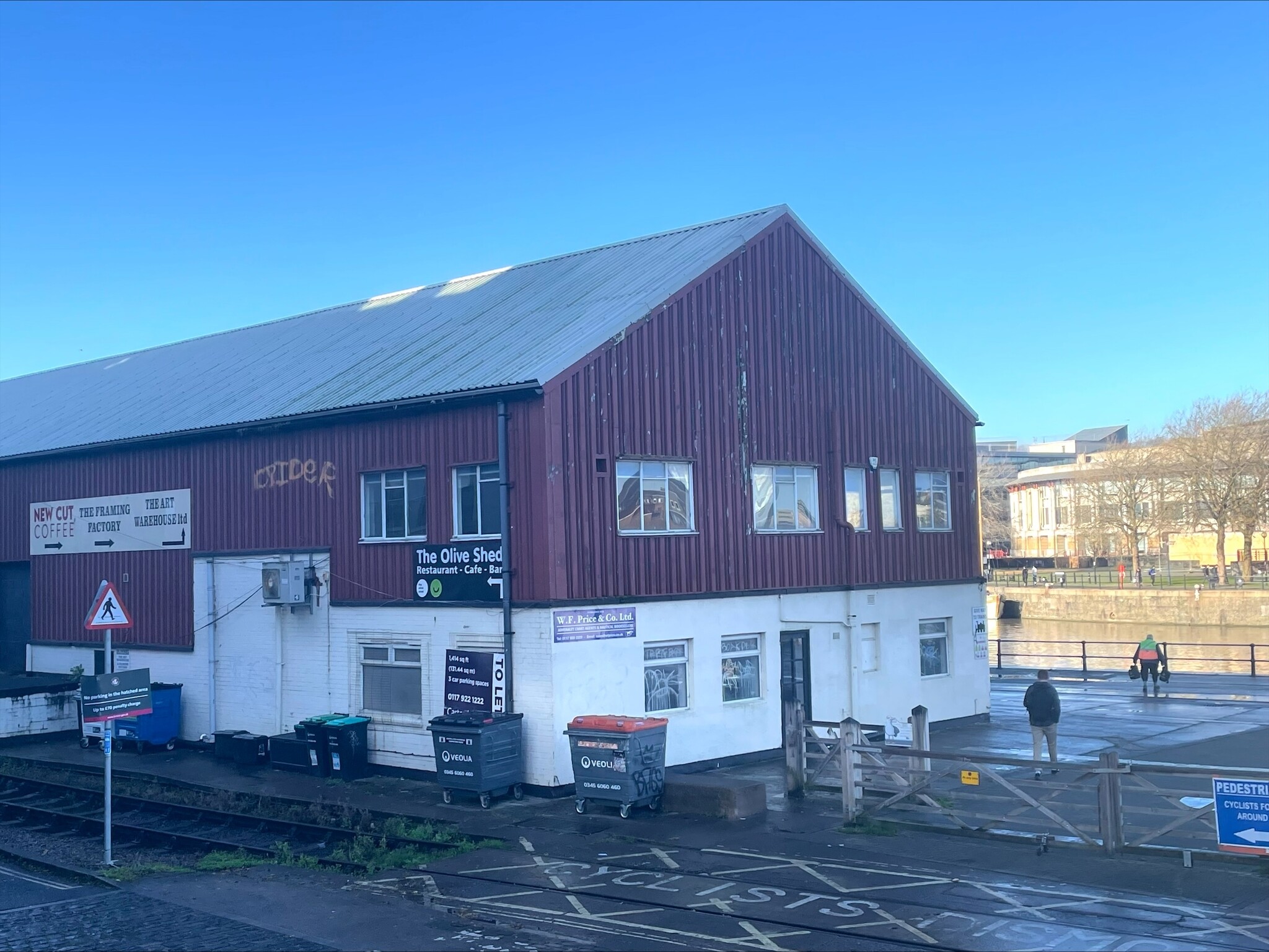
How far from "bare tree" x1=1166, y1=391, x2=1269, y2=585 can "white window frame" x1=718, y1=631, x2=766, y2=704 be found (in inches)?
1984

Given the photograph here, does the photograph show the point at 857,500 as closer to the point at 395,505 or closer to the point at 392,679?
the point at 395,505

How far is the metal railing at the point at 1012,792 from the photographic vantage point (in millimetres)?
12508

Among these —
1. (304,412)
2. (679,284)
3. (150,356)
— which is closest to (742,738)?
(679,284)

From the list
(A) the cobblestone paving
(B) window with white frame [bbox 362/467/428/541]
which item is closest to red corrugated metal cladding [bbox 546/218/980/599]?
(B) window with white frame [bbox 362/467/428/541]

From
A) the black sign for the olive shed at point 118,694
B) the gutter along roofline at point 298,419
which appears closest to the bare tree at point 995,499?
the gutter along roofline at point 298,419

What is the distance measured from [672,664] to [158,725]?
36.4ft

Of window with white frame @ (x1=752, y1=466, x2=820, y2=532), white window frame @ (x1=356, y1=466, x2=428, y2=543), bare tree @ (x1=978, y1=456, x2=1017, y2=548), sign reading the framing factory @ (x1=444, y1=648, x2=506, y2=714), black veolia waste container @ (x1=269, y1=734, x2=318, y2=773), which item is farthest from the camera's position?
bare tree @ (x1=978, y1=456, x2=1017, y2=548)

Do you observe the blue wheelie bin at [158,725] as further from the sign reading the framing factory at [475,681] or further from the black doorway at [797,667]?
the black doorway at [797,667]

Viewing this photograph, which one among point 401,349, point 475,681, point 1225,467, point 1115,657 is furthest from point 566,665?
point 1225,467

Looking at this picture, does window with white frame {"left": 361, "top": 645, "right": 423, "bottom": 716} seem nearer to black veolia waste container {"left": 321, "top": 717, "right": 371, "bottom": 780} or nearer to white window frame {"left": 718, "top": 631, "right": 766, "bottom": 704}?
black veolia waste container {"left": 321, "top": 717, "right": 371, "bottom": 780}

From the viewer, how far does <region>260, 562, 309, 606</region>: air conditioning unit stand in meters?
21.0

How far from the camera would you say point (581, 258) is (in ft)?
83.6

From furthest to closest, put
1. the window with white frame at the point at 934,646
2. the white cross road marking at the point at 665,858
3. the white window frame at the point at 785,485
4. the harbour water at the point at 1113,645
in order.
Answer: the harbour water at the point at 1113,645, the window with white frame at the point at 934,646, the white window frame at the point at 785,485, the white cross road marking at the point at 665,858

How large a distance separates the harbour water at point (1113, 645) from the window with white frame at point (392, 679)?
21.3 meters
